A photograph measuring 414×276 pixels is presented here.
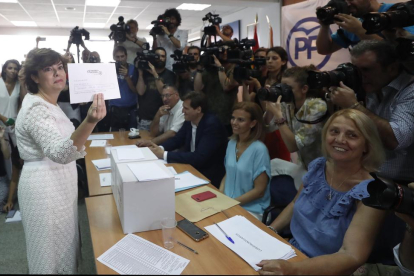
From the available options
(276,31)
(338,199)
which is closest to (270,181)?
(338,199)

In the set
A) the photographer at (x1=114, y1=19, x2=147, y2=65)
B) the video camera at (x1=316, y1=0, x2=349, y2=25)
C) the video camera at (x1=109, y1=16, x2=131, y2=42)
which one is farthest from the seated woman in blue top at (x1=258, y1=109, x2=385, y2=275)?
the photographer at (x1=114, y1=19, x2=147, y2=65)

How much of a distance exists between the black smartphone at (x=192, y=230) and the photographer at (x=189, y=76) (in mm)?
2476

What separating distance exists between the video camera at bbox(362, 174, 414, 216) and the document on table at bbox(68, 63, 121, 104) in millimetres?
1109

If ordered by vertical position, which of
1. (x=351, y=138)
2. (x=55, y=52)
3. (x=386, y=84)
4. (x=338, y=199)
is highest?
(x=55, y=52)

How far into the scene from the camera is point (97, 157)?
277 cm

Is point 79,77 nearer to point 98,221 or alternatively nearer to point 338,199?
point 98,221

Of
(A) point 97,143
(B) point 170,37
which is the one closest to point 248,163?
(A) point 97,143

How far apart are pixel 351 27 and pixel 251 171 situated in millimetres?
1024

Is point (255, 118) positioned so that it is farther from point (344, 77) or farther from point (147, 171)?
point (147, 171)

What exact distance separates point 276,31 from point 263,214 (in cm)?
458

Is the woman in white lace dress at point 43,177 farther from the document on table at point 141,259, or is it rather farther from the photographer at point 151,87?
the photographer at point 151,87

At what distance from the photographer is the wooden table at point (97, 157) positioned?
1950 millimetres

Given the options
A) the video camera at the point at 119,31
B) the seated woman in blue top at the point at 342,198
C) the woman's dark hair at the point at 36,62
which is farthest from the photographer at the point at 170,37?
the seated woman in blue top at the point at 342,198

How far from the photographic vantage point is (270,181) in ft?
7.32
